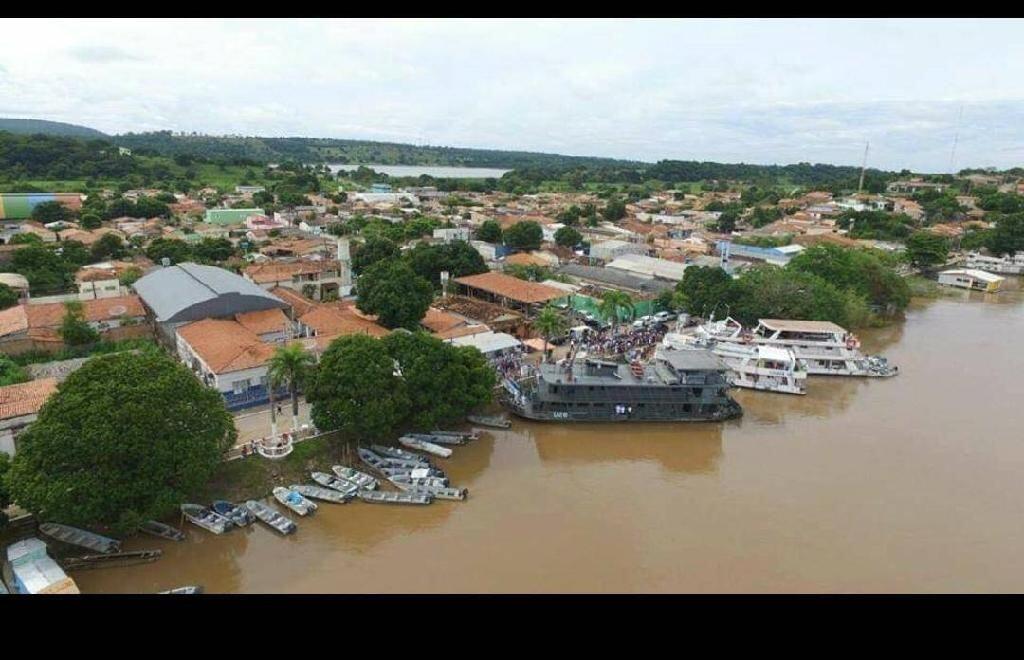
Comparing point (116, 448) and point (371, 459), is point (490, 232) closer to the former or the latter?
point (371, 459)

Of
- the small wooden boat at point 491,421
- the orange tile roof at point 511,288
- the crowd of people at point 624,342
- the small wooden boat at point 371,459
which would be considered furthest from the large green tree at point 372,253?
the small wooden boat at point 371,459

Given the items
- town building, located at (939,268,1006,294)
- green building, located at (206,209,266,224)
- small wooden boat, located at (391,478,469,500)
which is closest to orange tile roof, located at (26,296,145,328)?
small wooden boat, located at (391,478,469,500)

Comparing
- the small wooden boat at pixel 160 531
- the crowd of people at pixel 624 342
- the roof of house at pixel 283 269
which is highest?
the roof of house at pixel 283 269

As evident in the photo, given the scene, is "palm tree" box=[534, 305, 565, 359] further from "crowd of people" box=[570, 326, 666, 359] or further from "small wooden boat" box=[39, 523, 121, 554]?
"small wooden boat" box=[39, 523, 121, 554]

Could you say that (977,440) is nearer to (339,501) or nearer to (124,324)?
(339,501)

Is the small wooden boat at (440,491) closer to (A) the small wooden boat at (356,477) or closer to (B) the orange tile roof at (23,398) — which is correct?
(A) the small wooden boat at (356,477)

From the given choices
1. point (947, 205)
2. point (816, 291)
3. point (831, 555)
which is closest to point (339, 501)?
point (831, 555)
